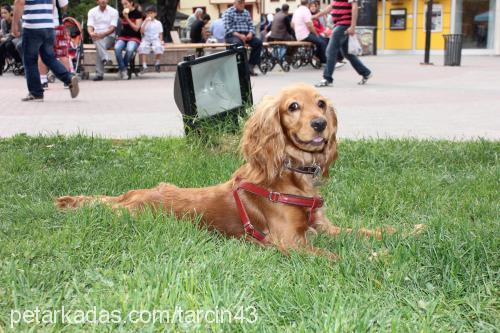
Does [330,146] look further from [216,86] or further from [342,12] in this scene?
[342,12]

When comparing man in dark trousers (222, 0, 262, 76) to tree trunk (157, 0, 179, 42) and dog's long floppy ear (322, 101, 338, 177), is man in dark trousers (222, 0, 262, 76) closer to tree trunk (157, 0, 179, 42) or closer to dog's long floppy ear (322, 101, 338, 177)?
tree trunk (157, 0, 179, 42)

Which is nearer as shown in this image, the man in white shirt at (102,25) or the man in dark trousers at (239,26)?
the man in white shirt at (102,25)

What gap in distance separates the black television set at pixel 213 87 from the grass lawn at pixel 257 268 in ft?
4.27

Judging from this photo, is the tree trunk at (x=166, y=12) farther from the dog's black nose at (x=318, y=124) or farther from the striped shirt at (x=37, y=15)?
the dog's black nose at (x=318, y=124)

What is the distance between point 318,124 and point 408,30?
91.8 ft

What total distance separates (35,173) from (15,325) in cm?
306

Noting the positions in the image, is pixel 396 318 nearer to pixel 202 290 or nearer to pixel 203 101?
pixel 202 290

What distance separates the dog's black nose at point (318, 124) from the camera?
3.46 metres

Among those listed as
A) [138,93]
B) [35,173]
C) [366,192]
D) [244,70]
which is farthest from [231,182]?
[138,93]

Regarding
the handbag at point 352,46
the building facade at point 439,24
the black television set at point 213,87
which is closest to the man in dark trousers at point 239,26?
the handbag at point 352,46

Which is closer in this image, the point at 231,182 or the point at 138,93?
the point at 231,182

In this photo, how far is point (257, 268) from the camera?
Result: 2.98m

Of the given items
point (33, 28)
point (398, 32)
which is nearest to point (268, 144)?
point (33, 28)

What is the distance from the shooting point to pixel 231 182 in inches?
150
